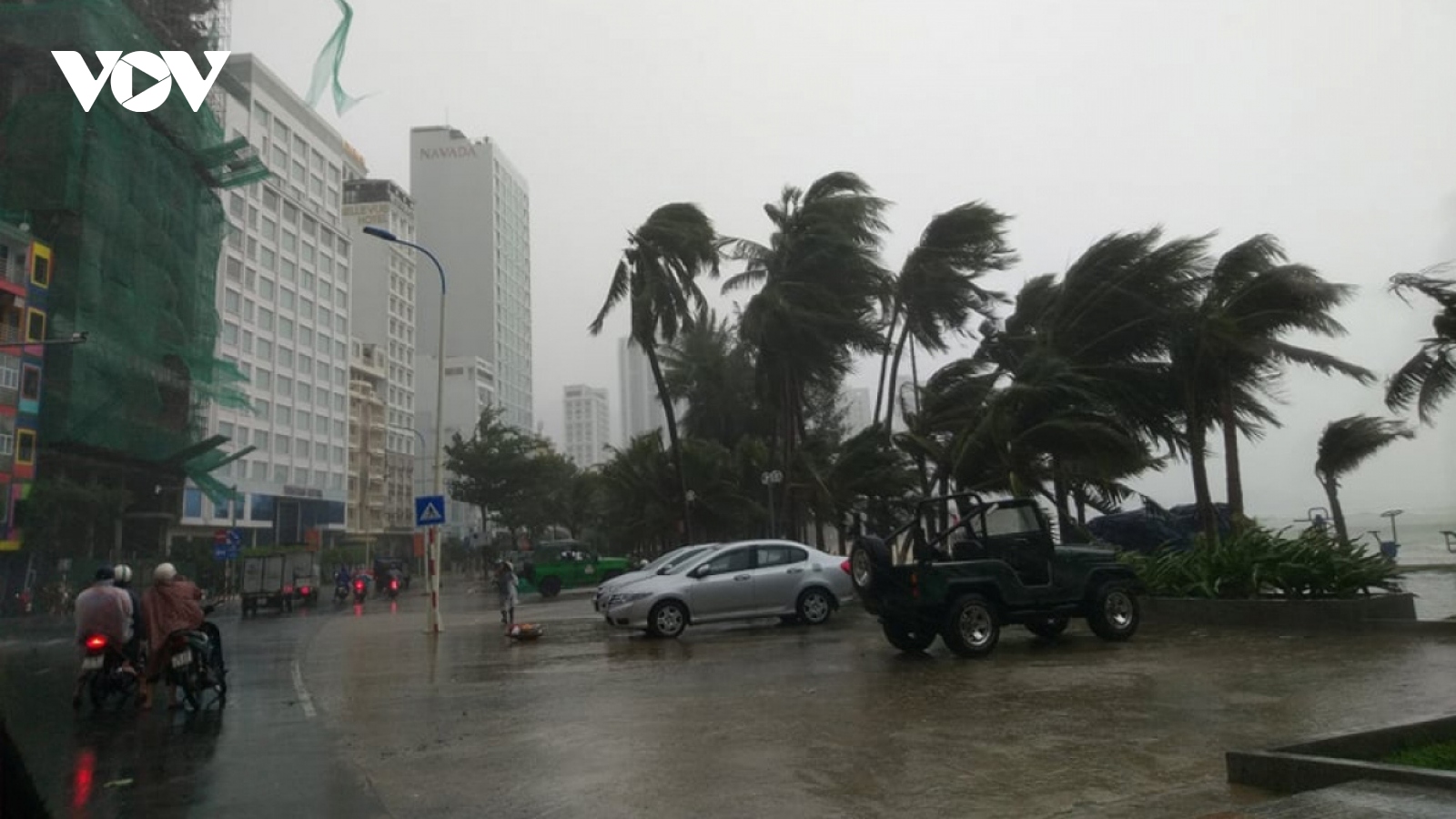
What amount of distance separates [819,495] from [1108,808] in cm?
2378

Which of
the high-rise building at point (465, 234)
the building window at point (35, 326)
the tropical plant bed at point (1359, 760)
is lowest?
the tropical plant bed at point (1359, 760)

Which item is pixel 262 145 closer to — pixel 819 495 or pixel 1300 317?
pixel 819 495

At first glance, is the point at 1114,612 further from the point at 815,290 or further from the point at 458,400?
the point at 458,400

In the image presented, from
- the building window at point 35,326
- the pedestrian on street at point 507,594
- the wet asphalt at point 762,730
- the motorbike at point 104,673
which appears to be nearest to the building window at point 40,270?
the building window at point 35,326

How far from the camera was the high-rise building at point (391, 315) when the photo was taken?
95.2 metres

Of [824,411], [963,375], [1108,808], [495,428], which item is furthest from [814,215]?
[495,428]

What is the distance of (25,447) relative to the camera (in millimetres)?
23062

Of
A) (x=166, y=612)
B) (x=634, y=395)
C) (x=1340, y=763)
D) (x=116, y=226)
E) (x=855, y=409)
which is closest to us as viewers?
(x=1340, y=763)

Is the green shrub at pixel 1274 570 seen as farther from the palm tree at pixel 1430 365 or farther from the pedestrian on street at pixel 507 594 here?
the pedestrian on street at pixel 507 594

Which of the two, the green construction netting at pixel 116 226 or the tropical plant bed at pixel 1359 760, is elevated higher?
the green construction netting at pixel 116 226

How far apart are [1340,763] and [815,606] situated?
12665 mm

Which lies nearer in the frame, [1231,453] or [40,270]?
[1231,453]

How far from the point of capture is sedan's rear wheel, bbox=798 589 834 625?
17500mm

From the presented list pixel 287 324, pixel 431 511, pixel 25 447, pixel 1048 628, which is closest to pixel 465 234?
pixel 287 324
